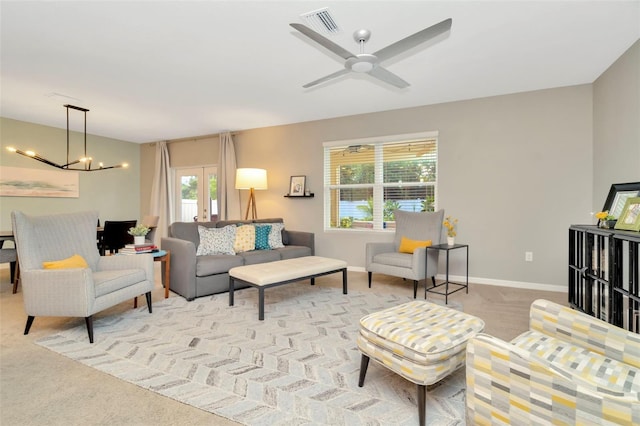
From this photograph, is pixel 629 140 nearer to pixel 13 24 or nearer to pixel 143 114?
pixel 13 24

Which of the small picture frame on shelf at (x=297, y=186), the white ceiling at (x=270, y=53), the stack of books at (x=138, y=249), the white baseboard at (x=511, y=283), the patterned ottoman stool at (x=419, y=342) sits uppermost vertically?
the white ceiling at (x=270, y=53)

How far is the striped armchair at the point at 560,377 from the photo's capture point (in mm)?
967

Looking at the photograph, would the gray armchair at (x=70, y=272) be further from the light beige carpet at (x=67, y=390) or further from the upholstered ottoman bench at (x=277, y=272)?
the upholstered ottoman bench at (x=277, y=272)

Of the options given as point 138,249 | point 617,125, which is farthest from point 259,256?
point 617,125

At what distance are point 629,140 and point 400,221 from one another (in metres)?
2.45

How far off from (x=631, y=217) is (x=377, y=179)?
331 cm

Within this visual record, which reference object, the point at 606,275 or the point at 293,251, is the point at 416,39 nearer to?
the point at 606,275

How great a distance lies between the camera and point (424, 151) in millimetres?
4781

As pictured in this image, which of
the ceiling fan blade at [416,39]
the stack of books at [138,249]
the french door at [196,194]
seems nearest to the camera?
the ceiling fan blade at [416,39]

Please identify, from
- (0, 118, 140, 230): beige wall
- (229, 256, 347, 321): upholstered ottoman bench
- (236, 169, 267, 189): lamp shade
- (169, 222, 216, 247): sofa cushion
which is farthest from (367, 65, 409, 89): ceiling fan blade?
(0, 118, 140, 230): beige wall

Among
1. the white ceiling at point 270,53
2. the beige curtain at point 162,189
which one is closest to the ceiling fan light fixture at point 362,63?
the white ceiling at point 270,53

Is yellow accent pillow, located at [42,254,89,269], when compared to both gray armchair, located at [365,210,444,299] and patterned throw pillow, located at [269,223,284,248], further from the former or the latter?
gray armchair, located at [365,210,444,299]

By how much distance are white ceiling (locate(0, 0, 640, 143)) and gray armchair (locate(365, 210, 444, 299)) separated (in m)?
1.65

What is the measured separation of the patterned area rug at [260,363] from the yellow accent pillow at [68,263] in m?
0.54
